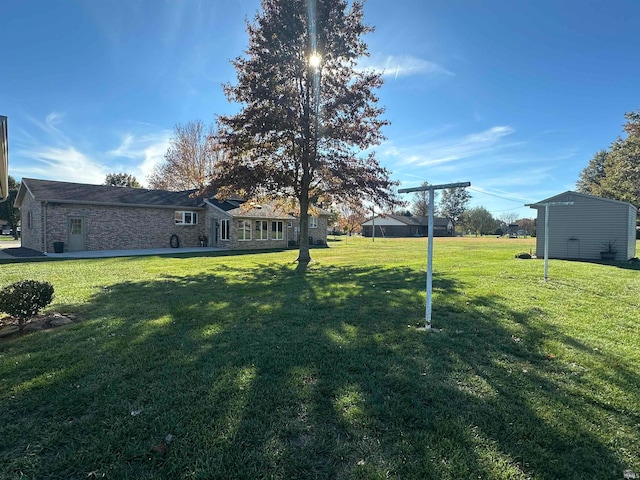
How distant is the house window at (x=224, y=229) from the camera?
23.9 metres

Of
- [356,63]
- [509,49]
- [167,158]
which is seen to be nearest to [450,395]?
[509,49]

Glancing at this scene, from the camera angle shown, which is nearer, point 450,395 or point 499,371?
point 450,395

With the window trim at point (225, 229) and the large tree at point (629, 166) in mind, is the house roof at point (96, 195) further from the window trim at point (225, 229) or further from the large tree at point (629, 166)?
the large tree at point (629, 166)

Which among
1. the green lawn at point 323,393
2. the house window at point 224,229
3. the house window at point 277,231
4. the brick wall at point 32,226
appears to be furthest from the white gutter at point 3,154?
the house window at point 277,231

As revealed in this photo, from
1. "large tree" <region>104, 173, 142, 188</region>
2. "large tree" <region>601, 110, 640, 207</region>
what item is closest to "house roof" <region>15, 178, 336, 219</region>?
"large tree" <region>104, 173, 142, 188</region>

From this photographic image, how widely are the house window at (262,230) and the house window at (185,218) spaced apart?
4.88 metres

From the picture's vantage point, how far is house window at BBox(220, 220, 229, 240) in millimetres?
23891

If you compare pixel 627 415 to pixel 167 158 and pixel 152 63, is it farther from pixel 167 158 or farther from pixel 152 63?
pixel 167 158

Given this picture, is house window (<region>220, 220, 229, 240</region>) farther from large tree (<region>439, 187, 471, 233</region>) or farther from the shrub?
large tree (<region>439, 187, 471, 233</region>)

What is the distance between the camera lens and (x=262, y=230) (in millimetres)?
25547

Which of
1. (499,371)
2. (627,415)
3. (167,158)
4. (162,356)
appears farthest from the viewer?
(167,158)

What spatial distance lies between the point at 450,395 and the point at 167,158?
41.2 metres

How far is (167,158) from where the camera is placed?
1492 inches

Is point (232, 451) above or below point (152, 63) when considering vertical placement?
below
